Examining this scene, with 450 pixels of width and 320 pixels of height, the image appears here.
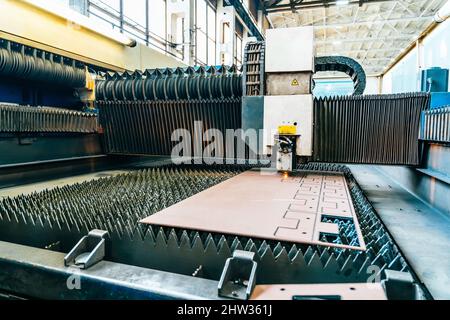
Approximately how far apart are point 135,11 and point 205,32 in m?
2.35

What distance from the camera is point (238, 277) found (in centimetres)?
77

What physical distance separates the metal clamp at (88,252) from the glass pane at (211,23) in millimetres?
7029

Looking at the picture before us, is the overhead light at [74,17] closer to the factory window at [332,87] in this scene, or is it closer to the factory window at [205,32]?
the factory window at [205,32]

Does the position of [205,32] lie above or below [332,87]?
above

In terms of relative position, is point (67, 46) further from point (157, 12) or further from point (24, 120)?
point (157, 12)

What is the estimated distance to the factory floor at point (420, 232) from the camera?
3.21 ft

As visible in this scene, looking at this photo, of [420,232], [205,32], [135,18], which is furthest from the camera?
[205,32]

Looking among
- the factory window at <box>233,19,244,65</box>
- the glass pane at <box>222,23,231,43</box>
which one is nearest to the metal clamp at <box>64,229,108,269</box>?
the glass pane at <box>222,23,231,43</box>

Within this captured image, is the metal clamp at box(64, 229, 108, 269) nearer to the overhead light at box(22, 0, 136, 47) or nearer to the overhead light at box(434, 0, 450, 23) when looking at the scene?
the overhead light at box(22, 0, 136, 47)

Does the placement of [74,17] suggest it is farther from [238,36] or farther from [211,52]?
[238,36]

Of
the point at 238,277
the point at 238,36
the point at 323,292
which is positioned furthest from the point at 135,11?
the point at 323,292
